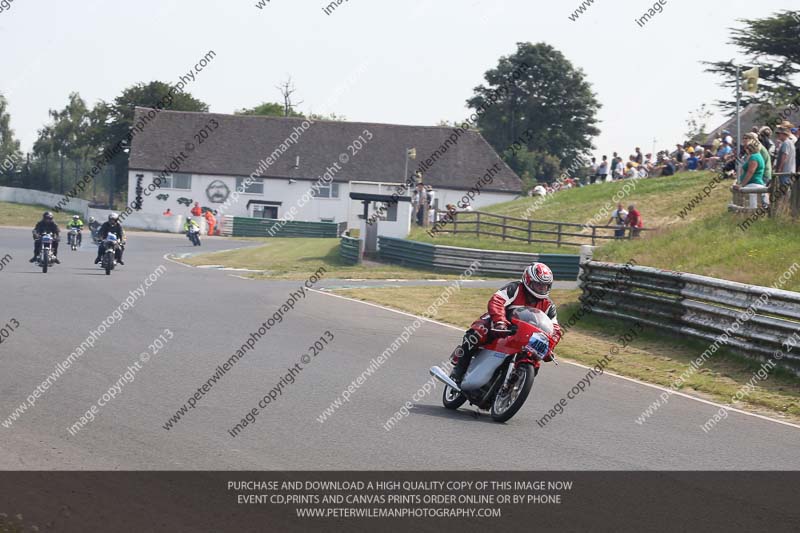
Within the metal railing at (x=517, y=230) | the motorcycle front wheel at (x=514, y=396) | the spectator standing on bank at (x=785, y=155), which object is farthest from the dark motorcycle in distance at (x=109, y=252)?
the motorcycle front wheel at (x=514, y=396)

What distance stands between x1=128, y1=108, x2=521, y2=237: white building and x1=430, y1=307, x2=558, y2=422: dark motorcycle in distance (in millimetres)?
60553

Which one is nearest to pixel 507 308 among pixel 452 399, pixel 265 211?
pixel 452 399

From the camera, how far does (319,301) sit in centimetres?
2261

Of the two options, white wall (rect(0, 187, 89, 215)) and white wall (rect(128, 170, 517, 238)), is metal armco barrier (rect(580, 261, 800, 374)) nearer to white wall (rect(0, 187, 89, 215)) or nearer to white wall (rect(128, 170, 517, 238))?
white wall (rect(128, 170, 517, 238))

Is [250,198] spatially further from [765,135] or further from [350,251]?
[765,135]

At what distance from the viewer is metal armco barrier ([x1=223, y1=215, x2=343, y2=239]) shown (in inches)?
2406

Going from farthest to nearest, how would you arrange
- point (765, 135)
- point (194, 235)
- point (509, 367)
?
point (194, 235), point (765, 135), point (509, 367)

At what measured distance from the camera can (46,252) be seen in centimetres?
2783

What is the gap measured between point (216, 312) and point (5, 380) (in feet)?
26.4

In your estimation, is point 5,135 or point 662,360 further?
point 5,135

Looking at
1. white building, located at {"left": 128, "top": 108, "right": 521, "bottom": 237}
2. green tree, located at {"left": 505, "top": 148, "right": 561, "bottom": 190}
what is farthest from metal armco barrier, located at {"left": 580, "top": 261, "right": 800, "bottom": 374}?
green tree, located at {"left": 505, "top": 148, "right": 561, "bottom": 190}

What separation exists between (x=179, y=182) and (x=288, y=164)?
761 centimetres
